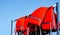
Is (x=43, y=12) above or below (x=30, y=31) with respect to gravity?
above

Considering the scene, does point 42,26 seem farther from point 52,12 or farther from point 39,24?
point 52,12

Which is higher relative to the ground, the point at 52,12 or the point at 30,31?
the point at 52,12

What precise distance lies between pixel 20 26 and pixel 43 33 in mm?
1272

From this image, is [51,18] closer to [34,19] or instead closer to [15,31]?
[34,19]

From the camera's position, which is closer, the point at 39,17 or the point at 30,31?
the point at 39,17

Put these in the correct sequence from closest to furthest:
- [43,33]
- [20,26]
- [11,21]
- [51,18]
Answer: [51,18], [43,33], [20,26], [11,21]

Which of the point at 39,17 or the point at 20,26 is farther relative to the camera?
the point at 20,26

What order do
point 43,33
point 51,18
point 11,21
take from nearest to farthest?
1. point 51,18
2. point 43,33
3. point 11,21

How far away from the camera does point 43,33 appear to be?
4992mm

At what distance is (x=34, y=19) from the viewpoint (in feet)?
16.0

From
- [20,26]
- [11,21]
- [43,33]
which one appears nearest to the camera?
[43,33]

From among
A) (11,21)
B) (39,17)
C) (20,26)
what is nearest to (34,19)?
(39,17)

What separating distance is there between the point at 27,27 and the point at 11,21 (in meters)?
1.53

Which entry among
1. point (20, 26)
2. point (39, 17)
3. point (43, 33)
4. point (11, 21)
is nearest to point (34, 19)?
point (39, 17)
